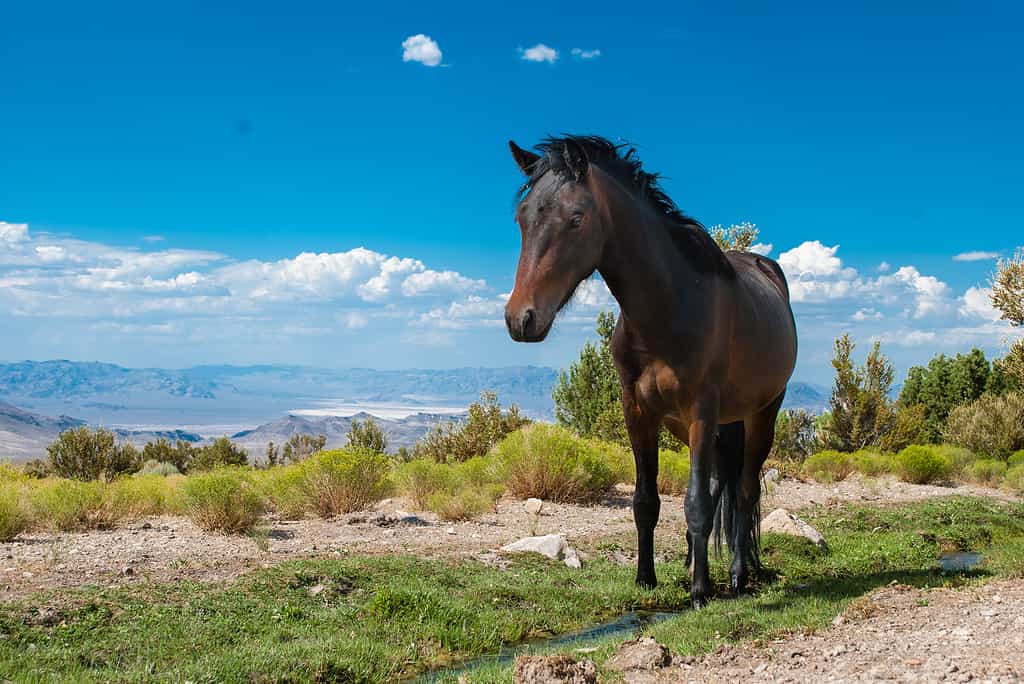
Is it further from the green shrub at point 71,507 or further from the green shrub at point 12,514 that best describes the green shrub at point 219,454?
the green shrub at point 12,514

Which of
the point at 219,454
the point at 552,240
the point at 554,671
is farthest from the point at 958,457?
the point at 219,454

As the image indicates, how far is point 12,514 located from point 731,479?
27.7ft

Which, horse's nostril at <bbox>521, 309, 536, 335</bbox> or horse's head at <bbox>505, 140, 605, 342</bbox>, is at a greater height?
horse's head at <bbox>505, 140, 605, 342</bbox>

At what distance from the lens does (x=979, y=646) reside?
15.0 ft

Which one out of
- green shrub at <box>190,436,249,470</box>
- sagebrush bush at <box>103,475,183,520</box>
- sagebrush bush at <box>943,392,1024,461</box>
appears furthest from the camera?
green shrub at <box>190,436,249,470</box>

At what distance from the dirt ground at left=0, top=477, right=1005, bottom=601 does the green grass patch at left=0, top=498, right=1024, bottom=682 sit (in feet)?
2.32

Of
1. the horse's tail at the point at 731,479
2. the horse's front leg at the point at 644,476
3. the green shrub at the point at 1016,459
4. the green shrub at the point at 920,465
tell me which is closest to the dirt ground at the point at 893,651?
the horse's tail at the point at 731,479

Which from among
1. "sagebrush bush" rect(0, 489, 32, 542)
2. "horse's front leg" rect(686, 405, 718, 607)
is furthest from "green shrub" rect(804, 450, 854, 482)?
"sagebrush bush" rect(0, 489, 32, 542)

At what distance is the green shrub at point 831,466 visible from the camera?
19.4 metres

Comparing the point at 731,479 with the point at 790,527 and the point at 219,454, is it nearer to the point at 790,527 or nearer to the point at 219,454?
the point at 790,527

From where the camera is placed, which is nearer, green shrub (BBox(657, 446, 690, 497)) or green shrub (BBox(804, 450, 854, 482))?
green shrub (BBox(657, 446, 690, 497))

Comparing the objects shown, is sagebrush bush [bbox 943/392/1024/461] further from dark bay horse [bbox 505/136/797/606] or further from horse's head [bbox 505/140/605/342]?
horse's head [bbox 505/140/605/342]

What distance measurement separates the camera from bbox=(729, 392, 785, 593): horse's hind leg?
281 inches

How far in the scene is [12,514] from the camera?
9.74m
